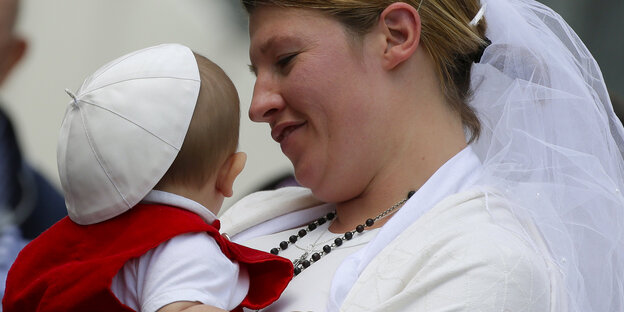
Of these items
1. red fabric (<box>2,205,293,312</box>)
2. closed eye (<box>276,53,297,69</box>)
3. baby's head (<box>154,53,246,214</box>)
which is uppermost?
closed eye (<box>276,53,297,69</box>)

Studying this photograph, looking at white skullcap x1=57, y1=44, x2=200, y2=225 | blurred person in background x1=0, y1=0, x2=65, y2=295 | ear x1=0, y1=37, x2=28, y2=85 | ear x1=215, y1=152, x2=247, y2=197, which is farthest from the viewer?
ear x1=0, y1=37, x2=28, y2=85

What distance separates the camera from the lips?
2209 mm

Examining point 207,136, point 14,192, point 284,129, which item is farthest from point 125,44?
point 207,136

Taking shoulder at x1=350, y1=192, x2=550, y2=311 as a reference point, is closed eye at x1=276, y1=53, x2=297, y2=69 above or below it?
above

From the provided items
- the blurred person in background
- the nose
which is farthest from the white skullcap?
the blurred person in background

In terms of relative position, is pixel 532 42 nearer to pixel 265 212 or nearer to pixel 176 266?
pixel 265 212

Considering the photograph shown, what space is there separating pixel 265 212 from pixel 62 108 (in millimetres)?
2040

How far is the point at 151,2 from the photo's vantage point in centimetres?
435

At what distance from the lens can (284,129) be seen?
2240 mm

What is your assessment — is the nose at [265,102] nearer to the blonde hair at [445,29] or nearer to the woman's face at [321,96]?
the woman's face at [321,96]

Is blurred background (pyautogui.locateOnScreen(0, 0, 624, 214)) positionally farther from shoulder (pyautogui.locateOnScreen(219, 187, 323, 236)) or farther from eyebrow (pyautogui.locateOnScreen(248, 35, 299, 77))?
eyebrow (pyautogui.locateOnScreen(248, 35, 299, 77))

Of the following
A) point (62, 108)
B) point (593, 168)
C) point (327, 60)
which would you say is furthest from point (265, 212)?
point (62, 108)

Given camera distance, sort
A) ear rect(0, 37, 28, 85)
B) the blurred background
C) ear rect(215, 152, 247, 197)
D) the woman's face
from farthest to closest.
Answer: the blurred background < ear rect(0, 37, 28, 85) < the woman's face < ear rect(215, 152, 247, 197)

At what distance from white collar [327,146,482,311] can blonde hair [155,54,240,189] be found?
1.09 ft
